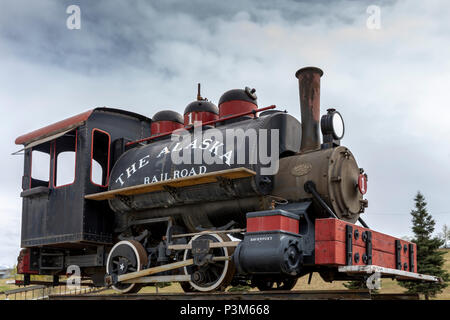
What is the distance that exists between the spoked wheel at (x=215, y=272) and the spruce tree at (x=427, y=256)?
602 inches

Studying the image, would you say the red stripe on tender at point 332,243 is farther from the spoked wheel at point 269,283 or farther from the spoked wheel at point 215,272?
the spoked wheel at point 269,283

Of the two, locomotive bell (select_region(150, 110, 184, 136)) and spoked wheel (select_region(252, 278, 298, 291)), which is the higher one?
locomotive bell (select_region(150, 110, 184, 136))

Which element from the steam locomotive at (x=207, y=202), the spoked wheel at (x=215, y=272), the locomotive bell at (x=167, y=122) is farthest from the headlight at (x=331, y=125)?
the locomotive bell at (x=167, y=122)

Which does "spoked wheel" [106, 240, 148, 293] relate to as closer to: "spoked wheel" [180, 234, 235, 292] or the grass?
"spoked wheel" [180, 234, 235, 292]

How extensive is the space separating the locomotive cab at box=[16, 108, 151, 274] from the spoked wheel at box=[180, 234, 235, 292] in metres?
2.44

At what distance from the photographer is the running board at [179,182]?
701cm

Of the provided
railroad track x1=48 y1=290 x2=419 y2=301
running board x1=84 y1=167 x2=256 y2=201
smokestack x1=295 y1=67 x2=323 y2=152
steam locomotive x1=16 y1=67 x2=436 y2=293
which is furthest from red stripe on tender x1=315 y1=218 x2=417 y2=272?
smokestack x1=295 y1=67 x2=323 y2=152

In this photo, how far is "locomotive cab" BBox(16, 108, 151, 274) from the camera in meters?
8.98

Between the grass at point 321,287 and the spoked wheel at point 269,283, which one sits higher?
the spoked wheel at point 269,283
